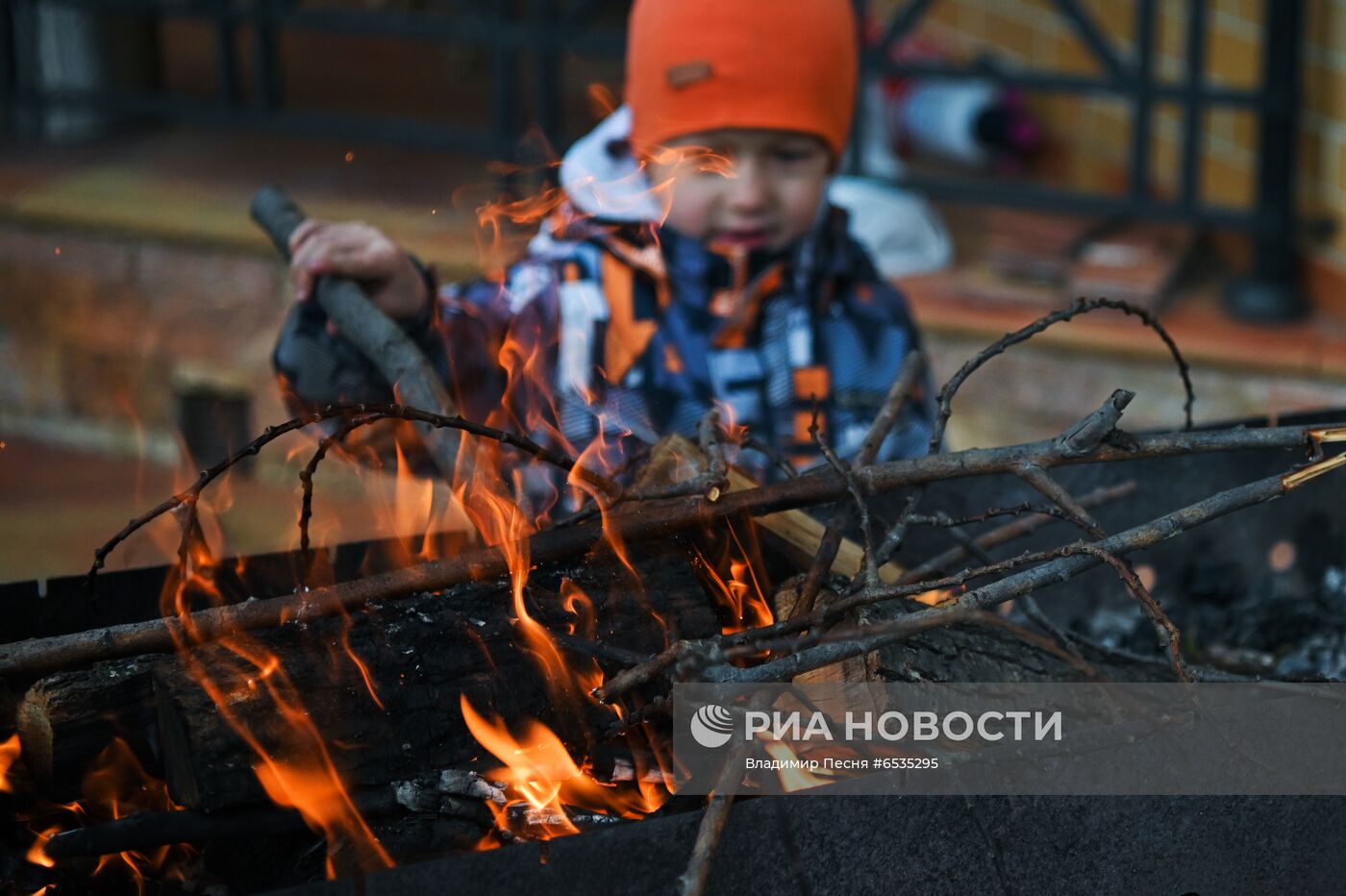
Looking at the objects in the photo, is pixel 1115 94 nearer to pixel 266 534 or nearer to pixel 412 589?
pixel 266 534

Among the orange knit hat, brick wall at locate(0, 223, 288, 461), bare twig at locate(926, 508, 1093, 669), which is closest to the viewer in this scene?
bare twig at locate(926, 508, 1093, 669)

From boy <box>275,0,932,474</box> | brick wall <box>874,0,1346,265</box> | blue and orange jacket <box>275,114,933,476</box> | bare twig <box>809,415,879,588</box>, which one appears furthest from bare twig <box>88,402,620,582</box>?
brick wall <box>874,0,1346,265</box>

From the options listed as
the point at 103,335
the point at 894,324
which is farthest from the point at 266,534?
the point at 894,324

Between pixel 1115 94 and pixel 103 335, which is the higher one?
pixel 1115 94

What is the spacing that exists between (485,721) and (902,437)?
1209mm

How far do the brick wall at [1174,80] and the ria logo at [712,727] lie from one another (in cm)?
275

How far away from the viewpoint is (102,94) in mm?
4570

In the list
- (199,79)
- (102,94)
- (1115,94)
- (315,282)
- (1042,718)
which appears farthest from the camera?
(199,79)

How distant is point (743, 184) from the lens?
2393 millimetres

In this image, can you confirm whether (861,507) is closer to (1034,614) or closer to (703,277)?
(1034,614)

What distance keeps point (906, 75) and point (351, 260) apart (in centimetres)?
220

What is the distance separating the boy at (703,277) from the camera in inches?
93.9

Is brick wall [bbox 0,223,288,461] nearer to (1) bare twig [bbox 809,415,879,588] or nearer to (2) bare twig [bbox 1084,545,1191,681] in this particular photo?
(1) bare twig [bbox 809,415,879,588]

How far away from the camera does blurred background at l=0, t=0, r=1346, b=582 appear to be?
3.65m
